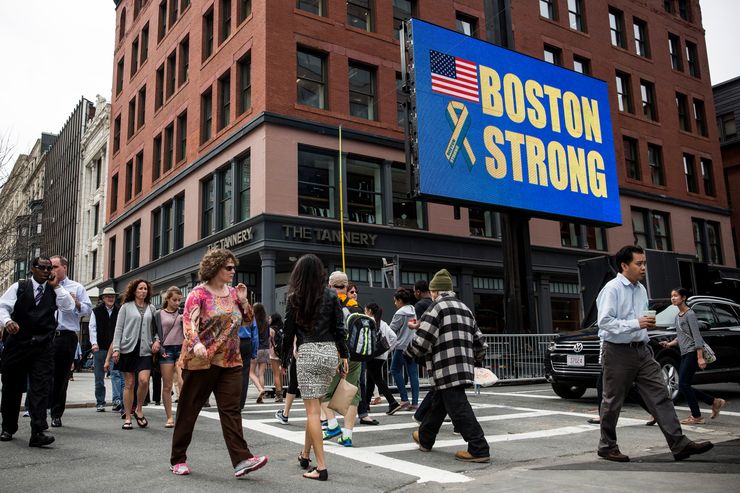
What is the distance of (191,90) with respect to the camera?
86.5ft

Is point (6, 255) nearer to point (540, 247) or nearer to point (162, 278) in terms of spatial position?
point (162, 278)

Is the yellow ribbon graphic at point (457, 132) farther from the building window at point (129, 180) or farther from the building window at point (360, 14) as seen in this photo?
the building window at point (129, 180)

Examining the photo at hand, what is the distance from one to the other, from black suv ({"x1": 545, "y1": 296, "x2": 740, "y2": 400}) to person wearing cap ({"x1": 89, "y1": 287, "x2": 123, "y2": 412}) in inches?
301

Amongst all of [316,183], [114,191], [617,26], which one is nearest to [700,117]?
[617,26]

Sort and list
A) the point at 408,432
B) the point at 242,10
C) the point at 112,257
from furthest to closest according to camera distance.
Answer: the point at 112,257 → the point at 242,10 → the point at 408,432

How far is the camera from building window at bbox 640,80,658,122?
32.1 metres

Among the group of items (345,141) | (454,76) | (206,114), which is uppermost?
(206,114)

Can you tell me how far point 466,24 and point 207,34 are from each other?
11.1 m

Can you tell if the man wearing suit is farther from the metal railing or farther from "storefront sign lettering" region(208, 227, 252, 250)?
"storefront sign lettering" region(208, 227, 252, 250)

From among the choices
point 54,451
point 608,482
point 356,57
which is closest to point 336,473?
point 608,482

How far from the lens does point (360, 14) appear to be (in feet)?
77.5

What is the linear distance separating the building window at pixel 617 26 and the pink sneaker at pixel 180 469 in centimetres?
3229

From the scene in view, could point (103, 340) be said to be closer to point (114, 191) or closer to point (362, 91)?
point (362, 91)

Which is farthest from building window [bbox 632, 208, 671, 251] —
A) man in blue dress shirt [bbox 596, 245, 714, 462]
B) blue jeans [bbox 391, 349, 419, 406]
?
man in blue dress shirt [bbox 596, 245, 714, 462]
